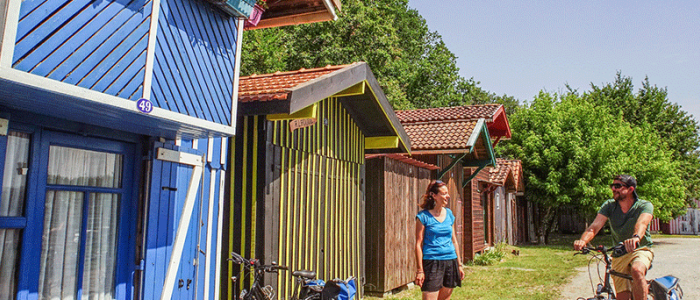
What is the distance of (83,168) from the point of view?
4105mm

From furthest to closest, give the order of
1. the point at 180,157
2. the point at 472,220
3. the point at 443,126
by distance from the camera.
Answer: the point at 472,220
the point at 443,126
the point at 180,157

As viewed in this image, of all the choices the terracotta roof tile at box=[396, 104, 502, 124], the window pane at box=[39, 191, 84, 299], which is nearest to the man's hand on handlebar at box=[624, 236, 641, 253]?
→ the window pane at box=[39, 191, 84, 299]

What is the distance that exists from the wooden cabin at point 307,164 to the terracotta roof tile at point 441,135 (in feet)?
7.19

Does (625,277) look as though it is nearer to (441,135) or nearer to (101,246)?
(101,246)

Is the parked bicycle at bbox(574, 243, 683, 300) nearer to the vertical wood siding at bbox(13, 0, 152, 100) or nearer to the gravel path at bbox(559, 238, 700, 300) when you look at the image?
the gravel path at bbox(559, 238, 700, 300)

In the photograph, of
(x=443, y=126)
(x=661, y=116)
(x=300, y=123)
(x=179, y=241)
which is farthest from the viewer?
(x=661, y=116)

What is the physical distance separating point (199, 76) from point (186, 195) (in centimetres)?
117

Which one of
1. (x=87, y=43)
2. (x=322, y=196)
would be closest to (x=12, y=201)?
(x=87, y=43)

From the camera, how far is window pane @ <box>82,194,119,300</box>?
4.15 metres

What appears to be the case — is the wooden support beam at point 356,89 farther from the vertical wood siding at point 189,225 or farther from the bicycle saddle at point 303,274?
the bicycle saddle at point 303,274

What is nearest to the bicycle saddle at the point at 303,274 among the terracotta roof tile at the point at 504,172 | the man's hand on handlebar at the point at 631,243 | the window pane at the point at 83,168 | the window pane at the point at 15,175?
the window pane at the point at 83,168

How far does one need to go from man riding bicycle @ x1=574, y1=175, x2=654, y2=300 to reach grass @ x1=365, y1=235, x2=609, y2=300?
3.60 m

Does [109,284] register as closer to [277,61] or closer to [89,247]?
[89,247]

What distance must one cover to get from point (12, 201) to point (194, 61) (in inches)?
66.3
